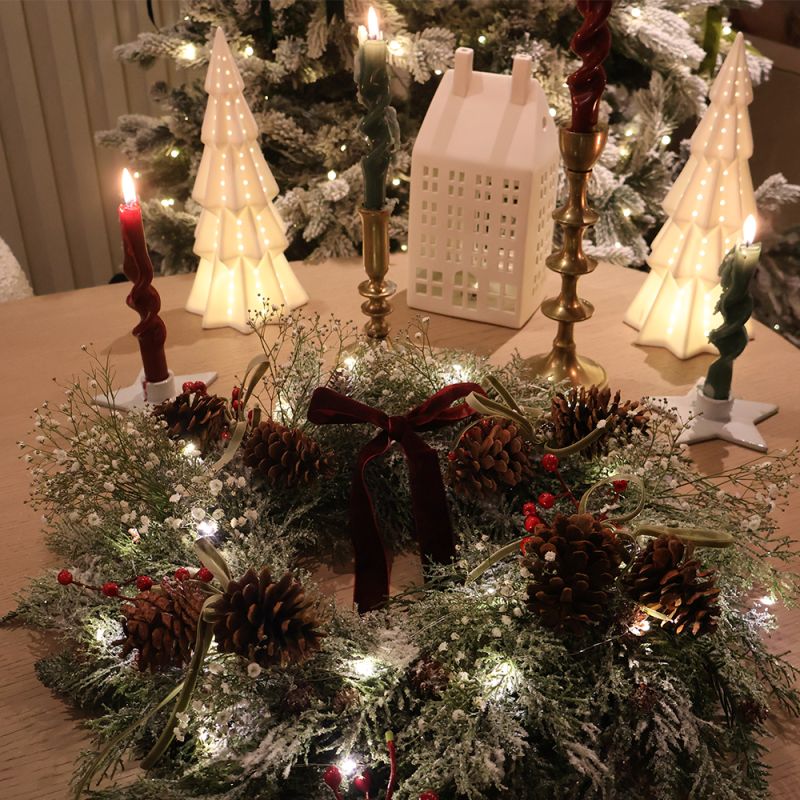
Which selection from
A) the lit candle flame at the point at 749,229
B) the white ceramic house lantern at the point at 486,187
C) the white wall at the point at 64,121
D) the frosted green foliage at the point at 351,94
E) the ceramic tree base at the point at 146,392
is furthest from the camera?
the white wall at the point at 64,121

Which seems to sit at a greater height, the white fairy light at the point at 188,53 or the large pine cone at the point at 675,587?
the white fairy light at the point at 188,53

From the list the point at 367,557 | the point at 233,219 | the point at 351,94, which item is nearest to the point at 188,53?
the point at 351,94

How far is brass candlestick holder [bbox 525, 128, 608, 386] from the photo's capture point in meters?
1.04

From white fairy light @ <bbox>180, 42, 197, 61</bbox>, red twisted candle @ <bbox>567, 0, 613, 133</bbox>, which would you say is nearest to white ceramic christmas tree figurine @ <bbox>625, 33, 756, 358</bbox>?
red twisted candle @ <bbox>567, 0, 613, 133</bbox>

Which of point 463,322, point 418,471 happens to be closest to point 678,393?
point 463,322

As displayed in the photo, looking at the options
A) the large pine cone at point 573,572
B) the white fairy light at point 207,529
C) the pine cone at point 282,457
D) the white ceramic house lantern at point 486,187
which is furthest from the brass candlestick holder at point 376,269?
the large pine cone at point 573,572

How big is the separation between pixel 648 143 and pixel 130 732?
58.0 inches

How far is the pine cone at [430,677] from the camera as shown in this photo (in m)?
0.77

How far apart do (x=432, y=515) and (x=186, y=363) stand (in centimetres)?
54

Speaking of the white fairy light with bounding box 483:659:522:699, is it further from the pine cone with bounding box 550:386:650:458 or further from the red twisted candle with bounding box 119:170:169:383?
the red twisted candle with bounding box 119:170:169:383

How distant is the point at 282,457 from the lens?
96 cm

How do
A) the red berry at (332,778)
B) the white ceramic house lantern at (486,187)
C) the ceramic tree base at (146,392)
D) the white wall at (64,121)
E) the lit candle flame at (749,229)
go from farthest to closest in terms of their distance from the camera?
the white wall at (64,121) < the white ceramic house lantern at (486,187) < the ceramic tree base at (146,392) < the lit candle flame at (749,229) < the red berry at (332,778)

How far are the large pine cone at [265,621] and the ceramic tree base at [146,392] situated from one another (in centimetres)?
43

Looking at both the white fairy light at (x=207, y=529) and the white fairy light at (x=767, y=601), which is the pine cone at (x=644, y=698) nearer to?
the white fairy light at (x=767, y=601)
